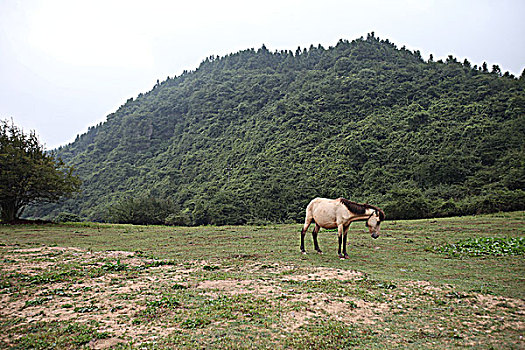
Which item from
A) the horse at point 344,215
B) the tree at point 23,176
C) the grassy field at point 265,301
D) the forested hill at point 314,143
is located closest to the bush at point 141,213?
the forested hill at point 314,143

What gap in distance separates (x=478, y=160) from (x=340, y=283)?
5076 centimetres

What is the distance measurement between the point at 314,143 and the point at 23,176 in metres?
52.0

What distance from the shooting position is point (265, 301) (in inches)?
259

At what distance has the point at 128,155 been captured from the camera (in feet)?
320

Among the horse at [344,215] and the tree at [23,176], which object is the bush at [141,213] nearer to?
the tree at [23,176]

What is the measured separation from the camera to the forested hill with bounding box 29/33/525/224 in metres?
44.9

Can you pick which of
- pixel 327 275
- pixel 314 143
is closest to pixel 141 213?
pixel 327 275

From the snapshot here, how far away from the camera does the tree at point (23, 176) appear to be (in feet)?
88.7

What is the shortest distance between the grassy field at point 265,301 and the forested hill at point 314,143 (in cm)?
2485

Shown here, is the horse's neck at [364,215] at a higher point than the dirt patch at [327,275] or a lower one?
higher

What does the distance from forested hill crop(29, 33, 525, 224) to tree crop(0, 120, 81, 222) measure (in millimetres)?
12718

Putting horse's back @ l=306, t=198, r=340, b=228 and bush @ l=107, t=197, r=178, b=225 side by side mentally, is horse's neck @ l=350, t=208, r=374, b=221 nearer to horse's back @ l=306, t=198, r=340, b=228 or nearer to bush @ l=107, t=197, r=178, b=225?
horse's back @ l=306, t=198, r=340, b=228

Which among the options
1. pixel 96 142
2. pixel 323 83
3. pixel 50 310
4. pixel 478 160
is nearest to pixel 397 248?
pixel 50 310

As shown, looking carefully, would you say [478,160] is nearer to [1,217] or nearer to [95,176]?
[1,217]
